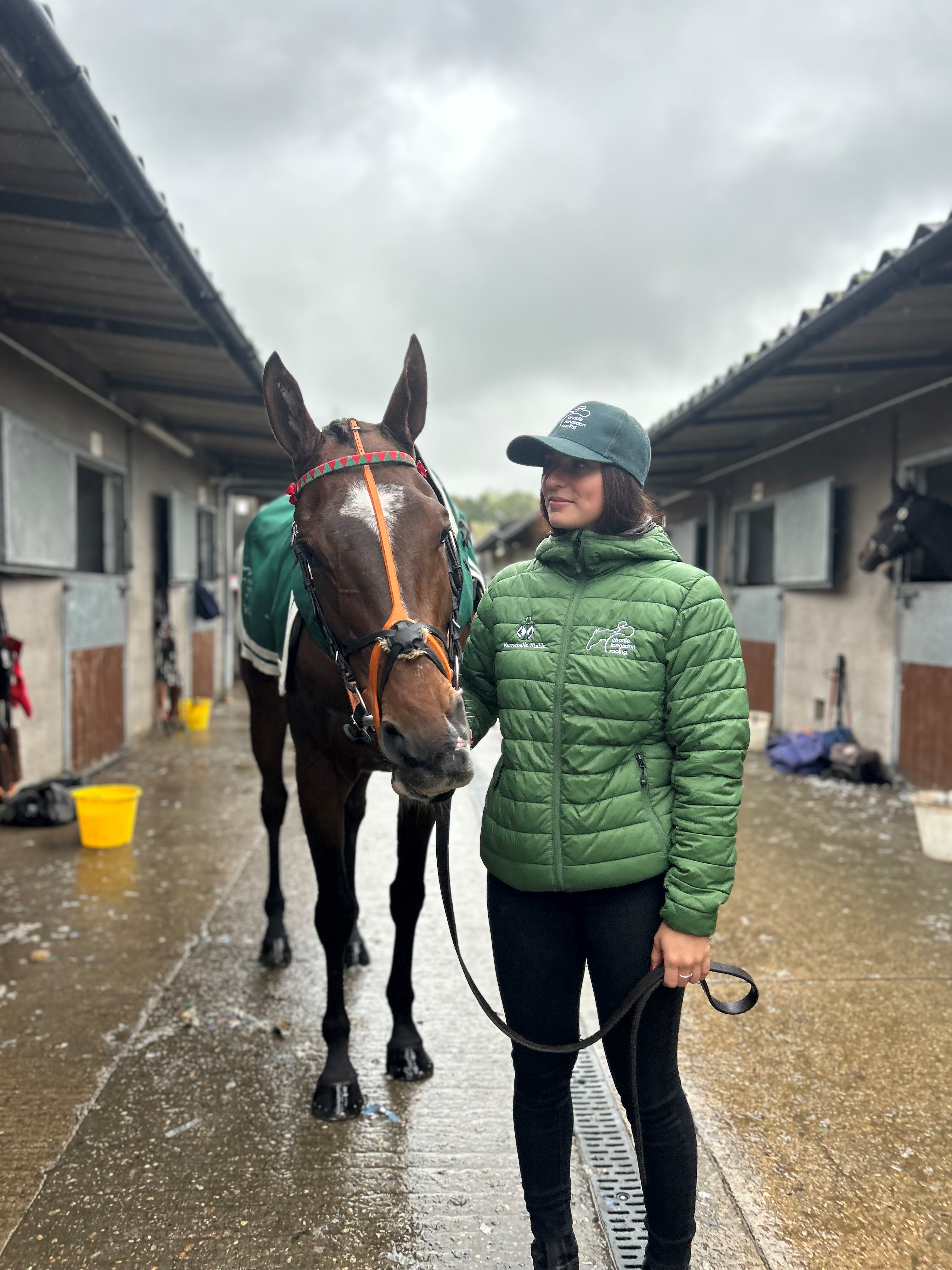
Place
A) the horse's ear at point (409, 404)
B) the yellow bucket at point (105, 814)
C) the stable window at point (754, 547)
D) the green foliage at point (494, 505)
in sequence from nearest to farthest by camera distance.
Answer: the horse's ear at point (409, 404)
the yellow bucket at point (105, 814)
the stable window at point (754, 547)
the green foliage at point (494, 505)

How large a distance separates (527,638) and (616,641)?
0.18 metres

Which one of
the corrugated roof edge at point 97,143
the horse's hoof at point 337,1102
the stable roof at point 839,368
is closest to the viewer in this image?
the horse's hoof at point 337,1102

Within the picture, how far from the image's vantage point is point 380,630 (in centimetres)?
170

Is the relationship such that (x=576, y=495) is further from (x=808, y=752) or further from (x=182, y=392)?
(x=182, y=392)

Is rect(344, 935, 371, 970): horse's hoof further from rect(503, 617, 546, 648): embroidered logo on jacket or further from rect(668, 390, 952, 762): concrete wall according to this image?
rect(668, 390, 952, 762): concrete wall

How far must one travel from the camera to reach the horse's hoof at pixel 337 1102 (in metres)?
2.24

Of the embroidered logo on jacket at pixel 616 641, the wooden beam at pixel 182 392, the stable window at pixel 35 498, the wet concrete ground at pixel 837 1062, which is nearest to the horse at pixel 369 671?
the embroidered logo on jacket at pixel 616 641

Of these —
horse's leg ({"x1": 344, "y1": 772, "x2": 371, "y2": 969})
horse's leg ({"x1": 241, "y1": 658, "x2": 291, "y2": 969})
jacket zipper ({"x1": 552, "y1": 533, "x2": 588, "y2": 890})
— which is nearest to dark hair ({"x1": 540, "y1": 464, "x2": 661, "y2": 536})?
jacket zipper ({"x1": 552, "y1": 533, "x2": 588, "y2": 890})

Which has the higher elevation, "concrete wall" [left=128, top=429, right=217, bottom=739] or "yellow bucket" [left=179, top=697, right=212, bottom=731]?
"concrete wall" [left=128, top=429, right=217, bottom=739]

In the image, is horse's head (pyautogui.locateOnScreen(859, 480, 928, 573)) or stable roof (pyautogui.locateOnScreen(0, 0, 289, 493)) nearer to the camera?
stable roof (pyautogui.locateOnScreen(0, 0, 289, 493))

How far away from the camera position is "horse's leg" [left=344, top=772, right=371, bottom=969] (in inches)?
119

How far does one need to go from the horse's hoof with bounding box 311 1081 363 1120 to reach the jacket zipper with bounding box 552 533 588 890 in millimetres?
1210

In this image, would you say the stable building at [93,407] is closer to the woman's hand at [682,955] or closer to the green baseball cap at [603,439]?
the green baseball cap at [603,439]

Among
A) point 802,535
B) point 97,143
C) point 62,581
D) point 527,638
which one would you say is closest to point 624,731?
point 527,638
